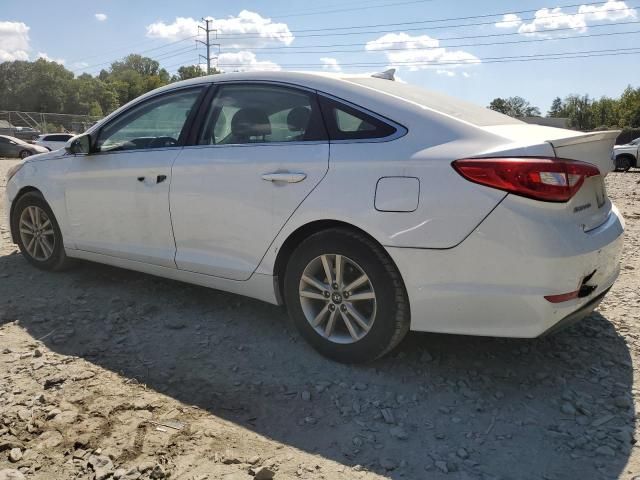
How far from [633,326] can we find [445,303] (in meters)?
1.79

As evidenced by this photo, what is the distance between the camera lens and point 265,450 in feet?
8.41

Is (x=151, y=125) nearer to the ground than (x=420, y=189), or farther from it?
farther from it

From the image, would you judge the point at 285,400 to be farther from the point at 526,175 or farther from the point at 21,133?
the point at 21,133

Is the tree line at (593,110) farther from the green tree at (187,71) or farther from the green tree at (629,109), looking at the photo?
the green tree at (187,71)

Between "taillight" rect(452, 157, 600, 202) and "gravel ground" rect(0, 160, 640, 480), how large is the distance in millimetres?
1087

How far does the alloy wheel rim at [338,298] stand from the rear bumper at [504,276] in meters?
0.28

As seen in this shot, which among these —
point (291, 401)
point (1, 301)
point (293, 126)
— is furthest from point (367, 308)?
point (1, 301)

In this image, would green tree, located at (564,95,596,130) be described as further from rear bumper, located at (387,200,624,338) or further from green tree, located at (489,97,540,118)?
rear bumper, located at (387,200,624,338)

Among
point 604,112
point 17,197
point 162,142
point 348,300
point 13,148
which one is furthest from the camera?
point 604,112

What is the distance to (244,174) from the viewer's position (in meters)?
3.45

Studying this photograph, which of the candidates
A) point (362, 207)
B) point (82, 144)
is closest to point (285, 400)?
point (362, 207)

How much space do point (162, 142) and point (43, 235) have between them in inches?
66.0

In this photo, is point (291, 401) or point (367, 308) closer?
point (291, 401)

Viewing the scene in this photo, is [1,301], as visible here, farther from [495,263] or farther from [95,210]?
[495,263]
